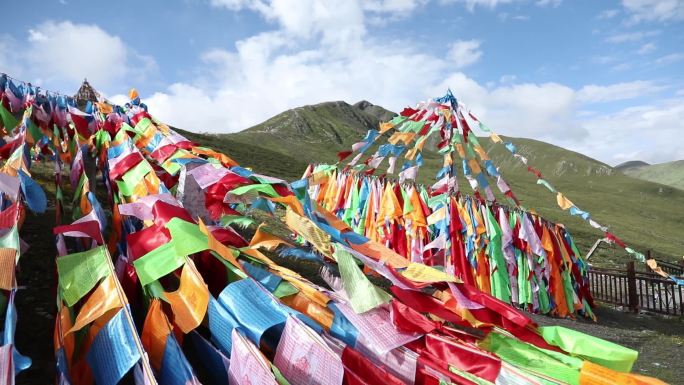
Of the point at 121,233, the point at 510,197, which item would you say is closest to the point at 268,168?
the point at 510,197

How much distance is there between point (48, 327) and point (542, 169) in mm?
141493

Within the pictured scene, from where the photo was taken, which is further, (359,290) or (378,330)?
(359,290)

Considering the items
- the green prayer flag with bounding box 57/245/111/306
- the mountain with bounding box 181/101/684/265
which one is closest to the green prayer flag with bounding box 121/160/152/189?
the green prayer flag with bounding box 57/245/111/306

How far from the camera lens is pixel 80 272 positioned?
2.25 meters

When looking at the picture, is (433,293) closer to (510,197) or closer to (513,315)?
(513,315)

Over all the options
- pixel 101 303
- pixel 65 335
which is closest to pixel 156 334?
pixel 101 303

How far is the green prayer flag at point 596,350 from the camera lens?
1.83 m

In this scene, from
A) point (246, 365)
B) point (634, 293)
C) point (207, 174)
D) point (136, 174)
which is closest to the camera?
point (246, 365)

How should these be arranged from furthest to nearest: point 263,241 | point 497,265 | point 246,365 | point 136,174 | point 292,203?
point 497,265 → point 136,174 → point 292,203 → point 263,241 → point 246,365

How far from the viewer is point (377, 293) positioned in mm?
2121

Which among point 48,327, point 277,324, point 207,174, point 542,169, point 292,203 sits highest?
point 542,169

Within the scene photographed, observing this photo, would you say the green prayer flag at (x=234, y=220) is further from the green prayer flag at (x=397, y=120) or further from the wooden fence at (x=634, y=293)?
the wooden fence at (x=634, y=293)

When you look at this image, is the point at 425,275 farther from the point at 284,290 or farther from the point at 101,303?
the point at 101,303

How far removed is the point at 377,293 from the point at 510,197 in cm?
811
